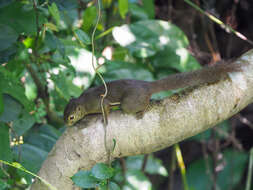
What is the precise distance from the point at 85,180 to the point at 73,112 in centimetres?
72

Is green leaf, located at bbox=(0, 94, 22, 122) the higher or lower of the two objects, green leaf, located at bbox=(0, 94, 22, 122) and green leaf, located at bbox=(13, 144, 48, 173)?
the higher

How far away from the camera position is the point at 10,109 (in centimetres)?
152

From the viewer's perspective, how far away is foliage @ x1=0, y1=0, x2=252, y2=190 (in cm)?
140

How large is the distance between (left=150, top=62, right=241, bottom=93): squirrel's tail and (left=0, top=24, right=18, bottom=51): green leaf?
2.55 feet

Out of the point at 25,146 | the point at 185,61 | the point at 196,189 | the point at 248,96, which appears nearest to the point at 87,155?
the point at 25,146

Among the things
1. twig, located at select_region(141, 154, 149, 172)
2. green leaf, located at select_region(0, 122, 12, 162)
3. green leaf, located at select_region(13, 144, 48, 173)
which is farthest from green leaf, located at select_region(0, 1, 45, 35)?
twig, located at select_region(141, 154, 149, 172)

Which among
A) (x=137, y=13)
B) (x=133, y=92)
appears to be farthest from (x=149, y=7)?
(x=133, y=92)

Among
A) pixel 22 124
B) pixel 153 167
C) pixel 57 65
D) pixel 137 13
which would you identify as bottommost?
pixel 153 167

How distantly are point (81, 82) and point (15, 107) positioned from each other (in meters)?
0.57

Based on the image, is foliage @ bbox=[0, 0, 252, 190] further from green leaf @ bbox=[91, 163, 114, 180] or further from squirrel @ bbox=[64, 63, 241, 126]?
squirrel @ bbox=[64, 63, 241, 126]

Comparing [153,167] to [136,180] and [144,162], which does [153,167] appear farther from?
[136,180]

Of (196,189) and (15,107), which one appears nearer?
(15,107)

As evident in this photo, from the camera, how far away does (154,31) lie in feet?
7.16

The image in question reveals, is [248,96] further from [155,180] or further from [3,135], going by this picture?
[155,180]
